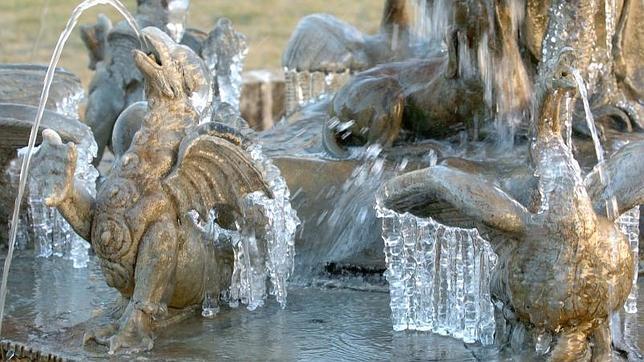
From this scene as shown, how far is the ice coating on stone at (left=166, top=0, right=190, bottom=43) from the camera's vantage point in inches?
318

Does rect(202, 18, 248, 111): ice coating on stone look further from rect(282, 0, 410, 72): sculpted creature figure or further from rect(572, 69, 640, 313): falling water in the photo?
rect(572, 69, 640, 313): falling water

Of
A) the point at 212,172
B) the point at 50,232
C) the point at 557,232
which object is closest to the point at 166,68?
the point at 212,172

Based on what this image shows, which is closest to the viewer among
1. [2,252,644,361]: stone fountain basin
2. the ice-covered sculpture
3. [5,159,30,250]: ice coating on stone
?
[2,252,644,361]: stone fountain basin

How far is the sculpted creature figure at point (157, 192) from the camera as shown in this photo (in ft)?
16.8

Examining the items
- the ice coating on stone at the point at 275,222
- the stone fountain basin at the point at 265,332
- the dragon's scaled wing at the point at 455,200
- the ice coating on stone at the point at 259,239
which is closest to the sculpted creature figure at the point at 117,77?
the stone fountain basin at the point at 265,332

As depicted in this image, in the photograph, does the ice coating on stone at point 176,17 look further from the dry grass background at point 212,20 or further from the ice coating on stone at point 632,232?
the dry grass background at point 212,20

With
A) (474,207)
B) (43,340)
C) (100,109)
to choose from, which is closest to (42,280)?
(43,340)

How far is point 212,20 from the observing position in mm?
21141

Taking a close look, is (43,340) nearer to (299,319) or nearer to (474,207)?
(299,319)

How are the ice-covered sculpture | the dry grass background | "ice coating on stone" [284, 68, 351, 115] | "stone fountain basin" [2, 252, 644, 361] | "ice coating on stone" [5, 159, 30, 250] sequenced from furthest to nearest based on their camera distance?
the dry grass background
"ice coating on stone" [284, 68, 351, 115]
"ice coating on stone" [5, 159, 30, 250]
the ice-covered sculpture
"stone fountain basin" [2, 252, 644, 361]

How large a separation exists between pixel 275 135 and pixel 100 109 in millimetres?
1287

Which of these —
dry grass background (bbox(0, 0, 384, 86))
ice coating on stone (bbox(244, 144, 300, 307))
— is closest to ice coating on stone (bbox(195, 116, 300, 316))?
ice coating on stone (bbox(244, 144, 300, 307))

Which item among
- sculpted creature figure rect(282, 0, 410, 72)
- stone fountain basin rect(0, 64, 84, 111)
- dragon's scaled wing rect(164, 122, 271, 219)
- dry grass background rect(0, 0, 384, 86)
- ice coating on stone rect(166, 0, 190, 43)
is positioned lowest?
dragon's scaled wing rect(164, 122, 271, 219)

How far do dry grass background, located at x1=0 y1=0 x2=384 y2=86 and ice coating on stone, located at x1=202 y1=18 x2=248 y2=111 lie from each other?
9.20 m
